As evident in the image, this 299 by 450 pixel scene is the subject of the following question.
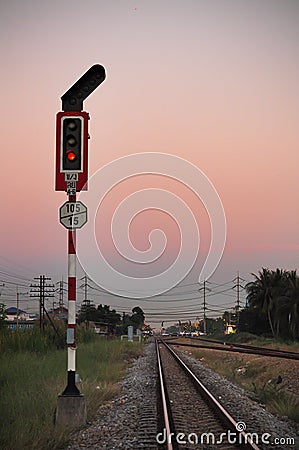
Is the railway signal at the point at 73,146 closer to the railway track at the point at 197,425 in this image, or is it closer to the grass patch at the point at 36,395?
the grass patch at the point at 36,395

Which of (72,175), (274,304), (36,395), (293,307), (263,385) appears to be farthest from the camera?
(274,304)

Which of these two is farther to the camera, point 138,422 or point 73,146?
point 73,146

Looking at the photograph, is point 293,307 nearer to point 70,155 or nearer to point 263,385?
point 263,385

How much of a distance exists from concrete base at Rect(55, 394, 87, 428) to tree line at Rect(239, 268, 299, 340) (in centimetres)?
5325

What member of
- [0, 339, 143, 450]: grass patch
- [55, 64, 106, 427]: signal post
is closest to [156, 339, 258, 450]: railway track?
[0, 339, 143, 450]: grass patch

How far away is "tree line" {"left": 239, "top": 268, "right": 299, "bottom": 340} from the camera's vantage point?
63125mm

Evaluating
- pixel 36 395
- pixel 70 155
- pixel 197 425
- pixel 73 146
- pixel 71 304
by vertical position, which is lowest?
pixel 197 425

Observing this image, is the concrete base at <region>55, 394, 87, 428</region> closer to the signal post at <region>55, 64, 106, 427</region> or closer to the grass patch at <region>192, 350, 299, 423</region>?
the signal post at <region>55, 64, 106, 427</region>

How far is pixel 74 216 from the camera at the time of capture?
11.1 metres

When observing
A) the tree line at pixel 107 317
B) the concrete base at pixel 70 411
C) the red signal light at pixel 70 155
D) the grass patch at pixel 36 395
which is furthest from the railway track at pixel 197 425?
the tree line at pixel 107 317

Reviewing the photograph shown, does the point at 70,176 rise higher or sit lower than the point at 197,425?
higher

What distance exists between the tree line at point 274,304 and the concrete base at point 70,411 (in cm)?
5325

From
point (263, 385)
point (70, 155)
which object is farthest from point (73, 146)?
point (263, 385)

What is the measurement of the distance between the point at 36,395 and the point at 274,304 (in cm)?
6027
